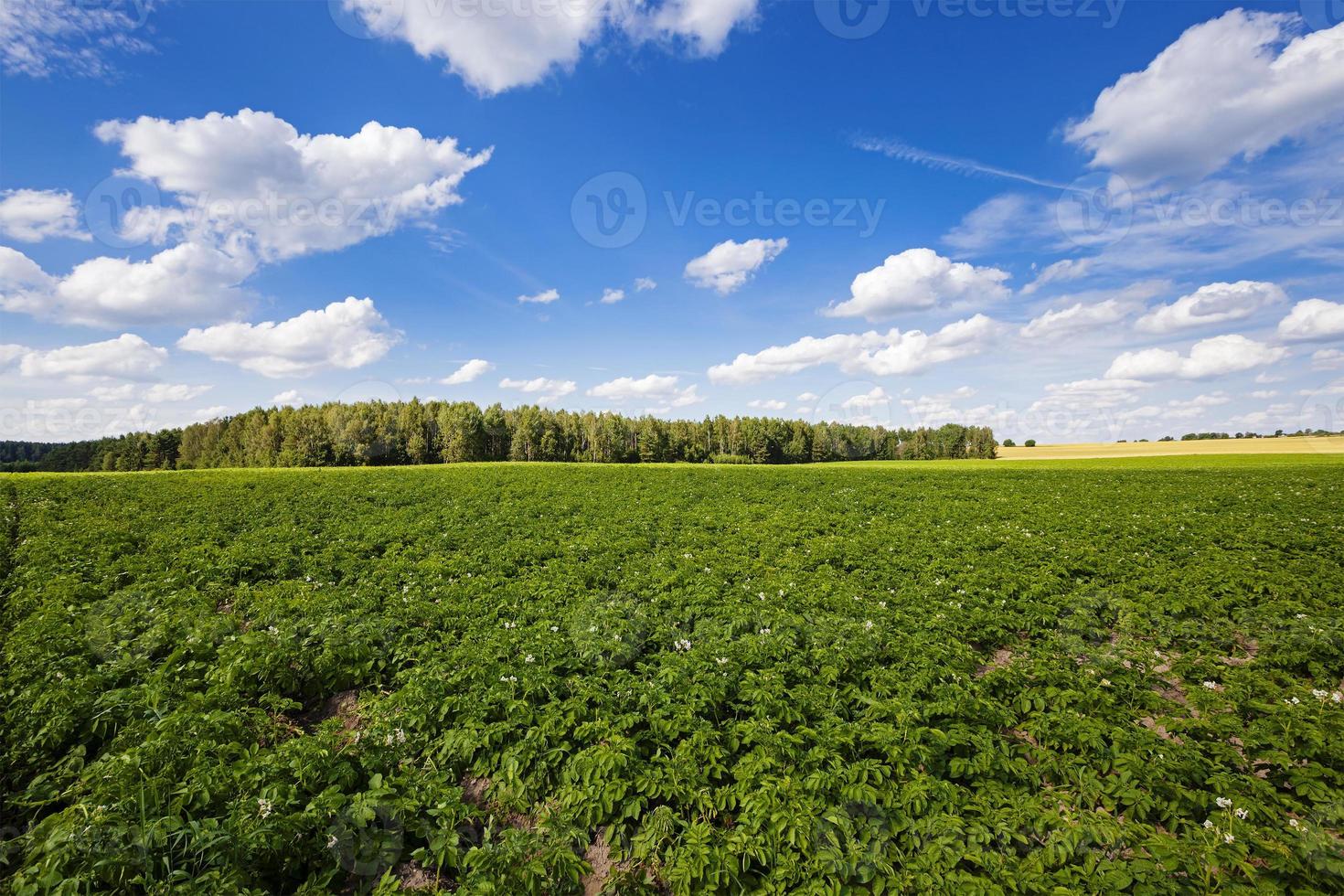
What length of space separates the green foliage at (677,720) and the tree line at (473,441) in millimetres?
86226

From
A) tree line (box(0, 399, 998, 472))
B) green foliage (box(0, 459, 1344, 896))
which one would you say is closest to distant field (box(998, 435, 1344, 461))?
tree line (box(0, 399, 998, 472))

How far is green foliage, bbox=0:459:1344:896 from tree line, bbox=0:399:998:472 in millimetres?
86226

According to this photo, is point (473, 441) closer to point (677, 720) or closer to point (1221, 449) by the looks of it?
point (677, 720)

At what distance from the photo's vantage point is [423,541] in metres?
18.2

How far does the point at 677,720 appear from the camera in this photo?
6.61 meters

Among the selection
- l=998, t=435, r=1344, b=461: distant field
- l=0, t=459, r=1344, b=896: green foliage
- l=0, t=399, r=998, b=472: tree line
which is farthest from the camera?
l=0, t=399, r=998, b=472: tree line

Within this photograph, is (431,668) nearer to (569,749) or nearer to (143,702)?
(569,749)

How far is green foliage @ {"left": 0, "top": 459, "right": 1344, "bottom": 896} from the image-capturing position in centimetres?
478

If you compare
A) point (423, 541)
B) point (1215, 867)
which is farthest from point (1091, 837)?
point (423, 541)

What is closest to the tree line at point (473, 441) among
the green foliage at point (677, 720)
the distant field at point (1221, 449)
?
the distant field at point (1221, 449)

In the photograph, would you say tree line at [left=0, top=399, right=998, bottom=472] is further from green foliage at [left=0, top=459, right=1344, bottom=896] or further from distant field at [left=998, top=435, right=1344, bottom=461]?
green foliage at [left=0, top=459, right=1344, bottom=896]

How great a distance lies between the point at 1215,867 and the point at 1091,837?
1.07 meters

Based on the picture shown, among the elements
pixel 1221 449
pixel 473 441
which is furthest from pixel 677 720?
pixel 1221 449

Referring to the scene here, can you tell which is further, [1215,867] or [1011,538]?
[1011,538]
